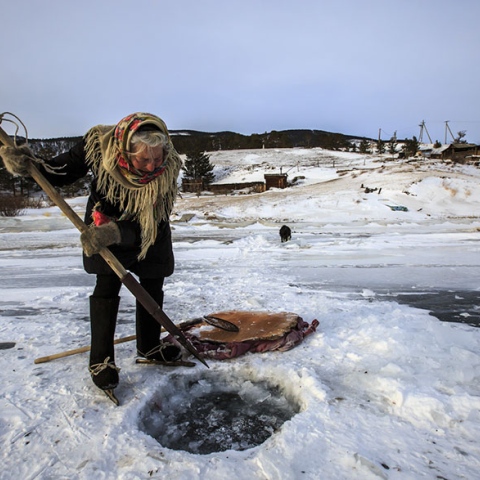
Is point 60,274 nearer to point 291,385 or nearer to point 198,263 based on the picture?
point 198,263

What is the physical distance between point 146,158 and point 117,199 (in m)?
0.34

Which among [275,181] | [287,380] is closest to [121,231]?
[287,380]

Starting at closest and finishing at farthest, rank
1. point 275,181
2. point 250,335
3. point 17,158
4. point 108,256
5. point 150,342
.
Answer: point 17,158 < point 108,256 < point 150,342 < point 250,335 < point 275,181

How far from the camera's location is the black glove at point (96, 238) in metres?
1.92

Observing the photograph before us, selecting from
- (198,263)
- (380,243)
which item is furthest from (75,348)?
(380,243)

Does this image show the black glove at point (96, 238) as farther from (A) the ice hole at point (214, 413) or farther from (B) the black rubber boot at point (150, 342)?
(A) the ice hole at point (214, 413)

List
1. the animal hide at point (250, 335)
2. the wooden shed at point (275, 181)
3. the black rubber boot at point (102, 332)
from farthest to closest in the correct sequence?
the wooden shed at point (275, 181) < the animal hide at point (250, 335) < the black rubber boot at point (102, 332)

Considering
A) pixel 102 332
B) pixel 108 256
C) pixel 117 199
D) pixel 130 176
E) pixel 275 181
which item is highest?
pixel 130 176

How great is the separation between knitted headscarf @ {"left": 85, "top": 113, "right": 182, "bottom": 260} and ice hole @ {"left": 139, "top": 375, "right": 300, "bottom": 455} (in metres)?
0.83

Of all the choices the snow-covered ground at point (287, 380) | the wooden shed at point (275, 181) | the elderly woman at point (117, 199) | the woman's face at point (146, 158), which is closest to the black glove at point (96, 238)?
the elderly woman at point (117, 199)

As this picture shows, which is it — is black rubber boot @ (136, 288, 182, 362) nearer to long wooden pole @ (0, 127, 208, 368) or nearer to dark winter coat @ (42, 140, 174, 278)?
long wooden pole @ (0, 127, 208, 368)

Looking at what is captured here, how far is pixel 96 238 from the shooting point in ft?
6.32

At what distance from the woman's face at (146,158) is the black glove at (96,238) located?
347 mm

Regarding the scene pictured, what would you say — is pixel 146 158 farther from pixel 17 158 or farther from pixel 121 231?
pixel 17 158
